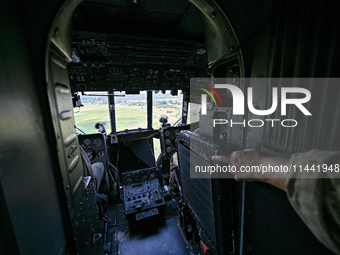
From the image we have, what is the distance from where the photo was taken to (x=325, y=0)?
23.1 inches

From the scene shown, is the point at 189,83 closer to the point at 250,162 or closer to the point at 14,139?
the point at 250,162

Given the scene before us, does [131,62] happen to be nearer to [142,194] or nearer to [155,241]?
[142,194]

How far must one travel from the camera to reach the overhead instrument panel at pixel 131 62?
2.32 metres

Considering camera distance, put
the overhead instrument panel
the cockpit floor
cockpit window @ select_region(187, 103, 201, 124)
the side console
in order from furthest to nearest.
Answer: cockpit window @ select_region(187, 103, 201, 124), the side console, the overhead instrument panel, the cockpit floor

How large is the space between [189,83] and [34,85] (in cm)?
390

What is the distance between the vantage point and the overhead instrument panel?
232 centimetres

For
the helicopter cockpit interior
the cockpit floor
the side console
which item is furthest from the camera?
the side console

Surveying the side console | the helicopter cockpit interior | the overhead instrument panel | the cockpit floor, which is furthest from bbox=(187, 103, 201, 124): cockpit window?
the cockpit floor

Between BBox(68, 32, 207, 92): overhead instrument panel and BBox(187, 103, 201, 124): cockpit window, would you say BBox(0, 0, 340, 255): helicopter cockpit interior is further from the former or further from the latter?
BBox(187, 103, 201, 124): cockpit window

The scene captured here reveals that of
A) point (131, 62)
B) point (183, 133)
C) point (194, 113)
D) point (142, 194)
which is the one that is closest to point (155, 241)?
point (142, 194)

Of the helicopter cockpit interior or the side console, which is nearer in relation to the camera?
the helicopter cockpit interior

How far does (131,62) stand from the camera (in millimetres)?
3074

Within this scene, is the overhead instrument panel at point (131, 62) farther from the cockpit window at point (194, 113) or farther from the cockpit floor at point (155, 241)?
the cockpit floor at point (155, 241)

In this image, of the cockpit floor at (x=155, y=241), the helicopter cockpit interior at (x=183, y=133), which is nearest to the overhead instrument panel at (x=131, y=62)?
the helicopter cockpit interior at (x=183, y=133)
